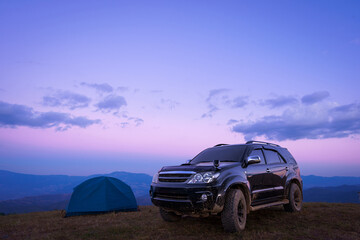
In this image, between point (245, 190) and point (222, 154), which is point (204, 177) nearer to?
point (245, 190)

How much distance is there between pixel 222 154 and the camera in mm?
7090

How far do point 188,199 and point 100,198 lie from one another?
264 inches

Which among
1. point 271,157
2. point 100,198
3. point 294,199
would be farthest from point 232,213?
point 100,198

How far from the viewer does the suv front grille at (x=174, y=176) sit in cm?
562

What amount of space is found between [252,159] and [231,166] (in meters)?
0.58

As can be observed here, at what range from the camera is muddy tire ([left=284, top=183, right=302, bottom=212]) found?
26.3 feet

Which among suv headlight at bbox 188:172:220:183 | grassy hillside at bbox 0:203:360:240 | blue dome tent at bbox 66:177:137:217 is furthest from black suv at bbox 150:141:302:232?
blue dome tent at bbox 66:177:137:217

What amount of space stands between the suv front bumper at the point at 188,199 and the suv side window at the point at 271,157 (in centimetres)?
294

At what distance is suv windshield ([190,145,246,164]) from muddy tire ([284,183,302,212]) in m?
2.69

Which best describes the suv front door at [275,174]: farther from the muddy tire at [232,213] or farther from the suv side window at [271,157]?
the muddy tire at [232,213]

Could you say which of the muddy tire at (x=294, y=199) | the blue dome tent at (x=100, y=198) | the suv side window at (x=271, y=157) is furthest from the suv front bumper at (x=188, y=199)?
the blue dome tent at (x=100, y=198)

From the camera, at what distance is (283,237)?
5.34 m

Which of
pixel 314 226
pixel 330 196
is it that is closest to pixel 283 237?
pixel 314 226

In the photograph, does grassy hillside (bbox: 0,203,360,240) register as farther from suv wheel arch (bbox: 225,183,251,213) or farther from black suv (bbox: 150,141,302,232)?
suv wheel arch (bbox: 225,183,251,213)
